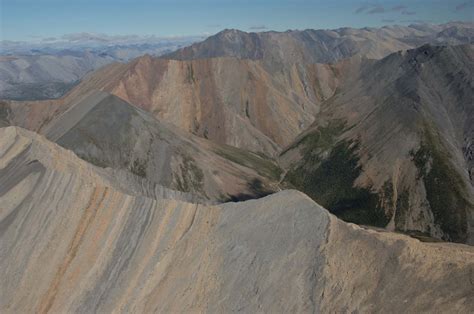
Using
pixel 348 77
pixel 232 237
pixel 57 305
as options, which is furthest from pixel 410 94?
pixel 57 305

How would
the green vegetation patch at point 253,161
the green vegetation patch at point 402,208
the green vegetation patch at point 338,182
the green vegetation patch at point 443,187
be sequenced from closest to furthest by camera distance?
the green vegetation patch at point 443,187 < the green vegetation patch at point 402,208 < the green vegetation patch at point 338,182 < the green vegetation patch at point 253,161

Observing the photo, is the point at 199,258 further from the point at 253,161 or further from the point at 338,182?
the point at 253,161

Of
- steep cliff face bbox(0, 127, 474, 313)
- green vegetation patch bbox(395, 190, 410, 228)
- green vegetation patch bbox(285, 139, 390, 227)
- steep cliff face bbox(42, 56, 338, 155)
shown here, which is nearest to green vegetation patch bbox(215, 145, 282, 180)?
green vegetation patch bbox(285, 139, 390, 227)

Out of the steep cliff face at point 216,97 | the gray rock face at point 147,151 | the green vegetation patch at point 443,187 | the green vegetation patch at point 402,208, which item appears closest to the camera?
the green vegetation patch at point 443,187

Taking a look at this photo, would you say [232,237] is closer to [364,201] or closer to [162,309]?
[162,309]

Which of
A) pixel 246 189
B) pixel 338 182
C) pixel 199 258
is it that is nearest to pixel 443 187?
pixel 338 182

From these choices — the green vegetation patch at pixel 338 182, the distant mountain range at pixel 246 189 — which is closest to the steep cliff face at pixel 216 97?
the distant mountain range at pixel 246 189

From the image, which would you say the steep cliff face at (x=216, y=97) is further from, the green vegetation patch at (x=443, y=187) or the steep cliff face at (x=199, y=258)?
the steep cliff face at (x=199, y=258)
